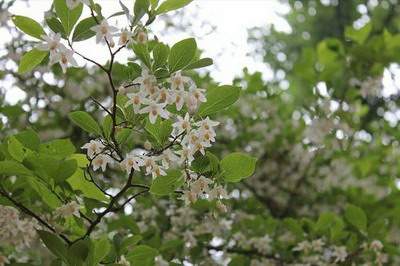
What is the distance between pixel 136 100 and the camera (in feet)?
5.10

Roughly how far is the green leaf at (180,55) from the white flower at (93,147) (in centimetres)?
30

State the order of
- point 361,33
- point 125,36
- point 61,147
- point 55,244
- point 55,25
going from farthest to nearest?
point 361,33
point 61,147
point 55,244
point 55,25
point 125,36

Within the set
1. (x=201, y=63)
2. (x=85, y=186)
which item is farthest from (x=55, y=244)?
(x=201, y=63)

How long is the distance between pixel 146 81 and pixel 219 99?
249mm

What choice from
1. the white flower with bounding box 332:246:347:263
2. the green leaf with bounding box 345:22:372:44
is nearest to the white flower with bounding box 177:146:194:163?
the white flower with bounding box 332:246:347:263

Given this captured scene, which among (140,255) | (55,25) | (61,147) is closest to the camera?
(55,25)

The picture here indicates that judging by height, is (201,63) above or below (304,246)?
below

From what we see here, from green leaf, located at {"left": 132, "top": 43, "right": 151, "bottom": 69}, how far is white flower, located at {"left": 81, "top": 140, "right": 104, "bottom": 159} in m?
0.28

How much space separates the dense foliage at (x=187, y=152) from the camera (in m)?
1.62

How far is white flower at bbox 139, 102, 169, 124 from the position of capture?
60.6 inches

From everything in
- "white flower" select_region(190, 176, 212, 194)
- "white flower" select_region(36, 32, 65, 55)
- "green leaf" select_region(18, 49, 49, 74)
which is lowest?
"white flower" select_region(190, 176, 212, 194)

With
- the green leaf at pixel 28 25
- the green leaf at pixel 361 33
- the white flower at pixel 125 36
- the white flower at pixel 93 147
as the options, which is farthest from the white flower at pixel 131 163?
the green leaf at pixel 361 33

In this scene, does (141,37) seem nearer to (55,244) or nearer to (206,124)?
(206,124)

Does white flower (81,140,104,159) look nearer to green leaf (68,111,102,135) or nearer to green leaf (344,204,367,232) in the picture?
green leaf (68,111,102,135)
